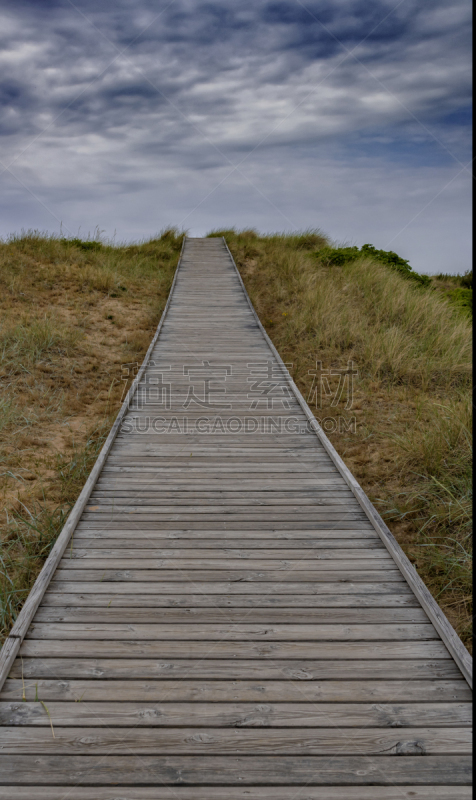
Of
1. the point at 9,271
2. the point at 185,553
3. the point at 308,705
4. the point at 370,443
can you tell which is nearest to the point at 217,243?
the point at 9,271

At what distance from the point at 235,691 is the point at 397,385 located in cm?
554

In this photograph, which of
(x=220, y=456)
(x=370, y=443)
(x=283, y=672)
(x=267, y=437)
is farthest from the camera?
(x=370, y=443)

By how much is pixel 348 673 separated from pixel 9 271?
11.0 metres

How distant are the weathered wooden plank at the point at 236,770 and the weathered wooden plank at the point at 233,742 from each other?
0.03m

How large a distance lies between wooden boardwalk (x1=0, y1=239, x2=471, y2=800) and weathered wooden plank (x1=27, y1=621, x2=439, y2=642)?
0.03 feet

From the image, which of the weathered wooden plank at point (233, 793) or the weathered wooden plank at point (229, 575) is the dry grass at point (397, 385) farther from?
the weathered wooden plank at point (233, 793)

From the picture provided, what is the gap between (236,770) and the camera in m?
2.02

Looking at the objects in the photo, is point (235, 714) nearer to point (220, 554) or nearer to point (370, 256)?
point (220, 554)

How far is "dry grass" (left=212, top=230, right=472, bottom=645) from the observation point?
160 inches

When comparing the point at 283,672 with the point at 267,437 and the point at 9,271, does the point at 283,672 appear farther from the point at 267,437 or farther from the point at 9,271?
the point at 9,271

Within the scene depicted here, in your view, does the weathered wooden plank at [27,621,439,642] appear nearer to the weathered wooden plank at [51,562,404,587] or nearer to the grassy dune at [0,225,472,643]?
the weathered wooden plank at [51,562,404,587]

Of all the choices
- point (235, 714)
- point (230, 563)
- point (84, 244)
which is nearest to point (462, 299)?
point (84, 244)

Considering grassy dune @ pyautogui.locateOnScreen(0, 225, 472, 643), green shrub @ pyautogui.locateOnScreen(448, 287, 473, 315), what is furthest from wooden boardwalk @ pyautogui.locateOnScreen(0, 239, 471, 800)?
green shrub @ pyautogui.locateOnScreen(448, 287, 473, 315)

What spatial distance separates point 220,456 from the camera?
4672mm
